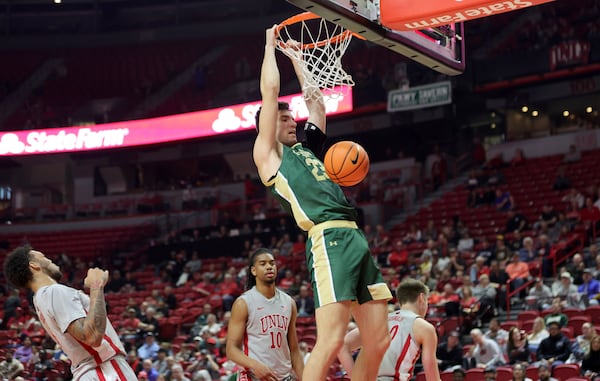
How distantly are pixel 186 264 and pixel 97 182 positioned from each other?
9809 mm

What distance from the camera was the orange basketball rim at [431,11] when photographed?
635 cm

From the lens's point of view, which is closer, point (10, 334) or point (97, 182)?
point (10, 334)

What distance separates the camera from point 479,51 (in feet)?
91.6

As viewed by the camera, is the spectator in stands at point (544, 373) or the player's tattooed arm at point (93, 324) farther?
the spectator in stands at point (544, 373)

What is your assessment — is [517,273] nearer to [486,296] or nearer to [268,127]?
[486,296]

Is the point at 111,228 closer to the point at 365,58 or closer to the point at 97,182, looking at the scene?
the point at 97,182

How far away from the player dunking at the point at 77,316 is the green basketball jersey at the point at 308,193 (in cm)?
121

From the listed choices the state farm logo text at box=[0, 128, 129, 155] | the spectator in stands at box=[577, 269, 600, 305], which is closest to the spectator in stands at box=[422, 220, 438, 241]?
the spectator in stands at box=[577, 269, 600, 305]

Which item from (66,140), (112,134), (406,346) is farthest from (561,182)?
(406,346)

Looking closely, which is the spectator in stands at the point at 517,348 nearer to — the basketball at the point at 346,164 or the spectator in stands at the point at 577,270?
the spectator in stands at the point at 577,270

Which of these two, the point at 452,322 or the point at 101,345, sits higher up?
the point at 101,345

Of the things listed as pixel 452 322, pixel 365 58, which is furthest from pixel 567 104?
pixel 452 322

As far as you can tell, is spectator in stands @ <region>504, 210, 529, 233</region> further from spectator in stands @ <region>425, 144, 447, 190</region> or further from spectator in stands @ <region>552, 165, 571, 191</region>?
spectator in stands @ <region>425, 144, 447, 190</region>

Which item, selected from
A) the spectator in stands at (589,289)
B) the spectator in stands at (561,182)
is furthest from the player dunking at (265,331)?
the spectator in stands at (561,182)
